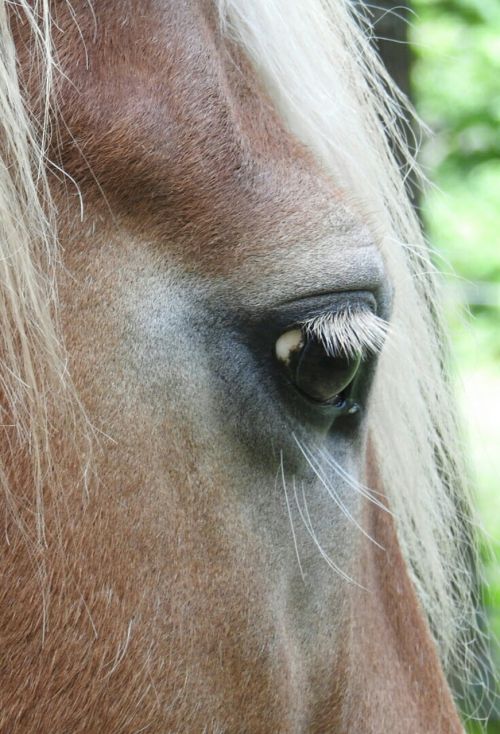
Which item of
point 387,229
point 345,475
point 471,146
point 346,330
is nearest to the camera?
point 346,330

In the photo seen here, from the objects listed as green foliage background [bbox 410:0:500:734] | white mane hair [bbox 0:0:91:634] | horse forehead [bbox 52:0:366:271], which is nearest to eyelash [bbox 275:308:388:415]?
horse forehead [bbox 52:0:366:271]

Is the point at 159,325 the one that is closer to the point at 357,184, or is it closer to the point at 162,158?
the point at 162,158

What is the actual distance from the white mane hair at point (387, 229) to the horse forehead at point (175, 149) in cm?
14

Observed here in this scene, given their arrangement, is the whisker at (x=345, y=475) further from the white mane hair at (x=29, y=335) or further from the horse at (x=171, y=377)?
the white mane hair at (x=29, y=335)

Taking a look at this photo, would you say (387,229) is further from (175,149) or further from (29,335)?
(29,335)

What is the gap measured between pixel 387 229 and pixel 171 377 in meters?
0.62

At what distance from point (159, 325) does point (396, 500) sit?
0.81 meters

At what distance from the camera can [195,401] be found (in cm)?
133

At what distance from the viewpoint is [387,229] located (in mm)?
1762

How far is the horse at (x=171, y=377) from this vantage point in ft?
4.03

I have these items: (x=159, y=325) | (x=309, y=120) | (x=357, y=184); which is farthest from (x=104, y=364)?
(x=357, y=184)

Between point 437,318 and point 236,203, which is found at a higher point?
point 437,318

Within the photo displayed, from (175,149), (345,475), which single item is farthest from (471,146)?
(175,149)

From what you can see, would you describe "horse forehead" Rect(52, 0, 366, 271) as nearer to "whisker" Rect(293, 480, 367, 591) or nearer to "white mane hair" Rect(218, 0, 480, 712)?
"white mane hair" Rect(218, 0, 480, 712)
